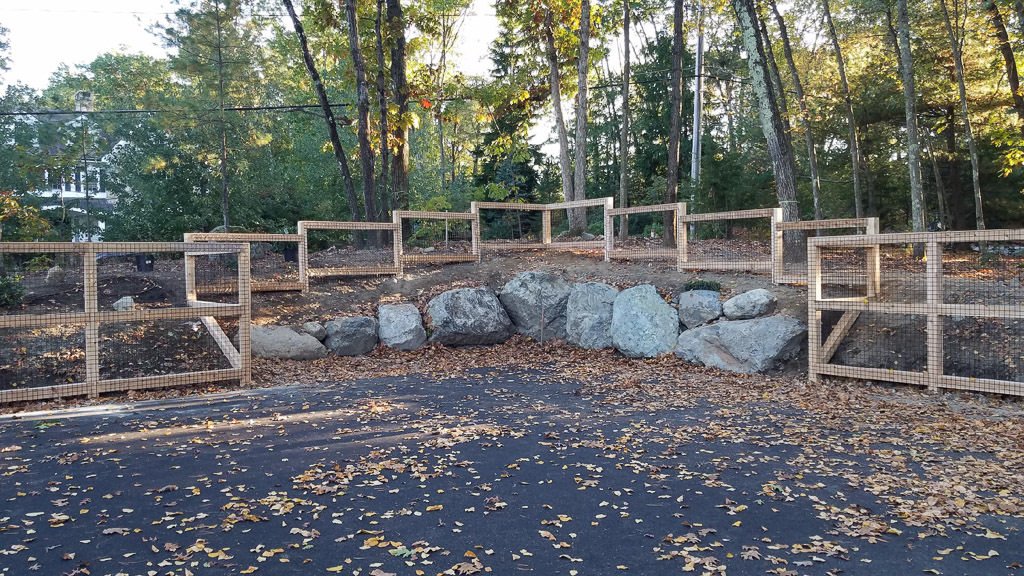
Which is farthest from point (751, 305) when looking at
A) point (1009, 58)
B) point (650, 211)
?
point (1009, 58)

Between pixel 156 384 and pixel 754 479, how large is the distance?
722 centimetres

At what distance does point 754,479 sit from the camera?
5.06 meters

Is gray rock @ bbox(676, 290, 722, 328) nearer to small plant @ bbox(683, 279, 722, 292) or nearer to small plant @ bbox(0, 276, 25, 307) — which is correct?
small plant @ bbox(683, 279, 722, 292)

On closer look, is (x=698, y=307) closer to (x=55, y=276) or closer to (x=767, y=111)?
(x=767, y=111)

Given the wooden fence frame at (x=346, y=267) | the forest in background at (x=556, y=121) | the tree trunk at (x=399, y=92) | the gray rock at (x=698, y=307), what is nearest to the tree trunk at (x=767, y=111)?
the forest in background at (x=556, y=121)

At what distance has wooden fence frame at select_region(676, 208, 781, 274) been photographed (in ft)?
35.2

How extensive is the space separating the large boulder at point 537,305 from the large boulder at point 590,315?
0.19 m

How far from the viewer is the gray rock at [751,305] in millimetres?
10000

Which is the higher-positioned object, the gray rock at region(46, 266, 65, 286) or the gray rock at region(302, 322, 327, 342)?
the gray rock at region(46, 266, 65, 286)

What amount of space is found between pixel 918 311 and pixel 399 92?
1233cm

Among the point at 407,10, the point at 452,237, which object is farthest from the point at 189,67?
the point at 452,237

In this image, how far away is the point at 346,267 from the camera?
12.7 meters

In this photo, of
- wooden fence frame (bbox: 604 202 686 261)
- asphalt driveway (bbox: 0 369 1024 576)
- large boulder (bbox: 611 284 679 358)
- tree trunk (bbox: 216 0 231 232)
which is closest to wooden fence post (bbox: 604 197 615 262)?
wooden fence frame (bbox: 604 202 686 261)

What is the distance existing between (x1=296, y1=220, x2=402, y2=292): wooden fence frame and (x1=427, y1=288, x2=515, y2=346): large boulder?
4.60 feet
